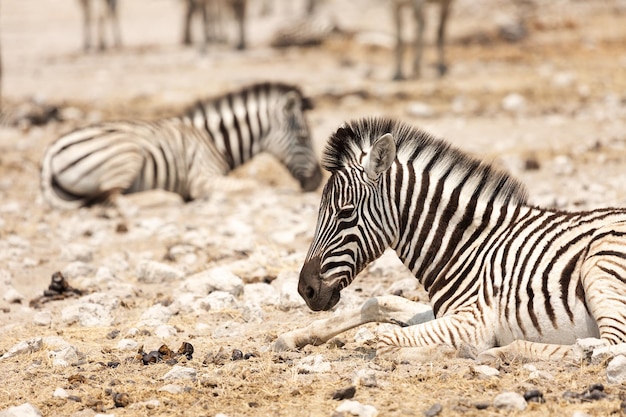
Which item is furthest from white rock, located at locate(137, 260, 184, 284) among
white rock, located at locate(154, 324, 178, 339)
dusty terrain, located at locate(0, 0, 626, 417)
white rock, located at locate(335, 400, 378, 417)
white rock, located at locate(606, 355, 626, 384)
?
white rock, located at locate(606, 355, 626, 384)

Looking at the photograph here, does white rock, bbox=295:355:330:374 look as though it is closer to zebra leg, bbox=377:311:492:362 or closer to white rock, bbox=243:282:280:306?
zebra leg, bbox=377:311:492:362

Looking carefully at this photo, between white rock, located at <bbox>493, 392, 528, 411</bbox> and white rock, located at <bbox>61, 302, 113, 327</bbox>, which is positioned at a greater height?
white rock, located at <bbox>493, 392, 528, 411</bbox>

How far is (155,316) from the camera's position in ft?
21.2

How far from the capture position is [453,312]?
5.14 meters

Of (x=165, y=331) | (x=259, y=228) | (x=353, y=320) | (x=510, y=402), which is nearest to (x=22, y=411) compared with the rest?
(x=165, y=331)

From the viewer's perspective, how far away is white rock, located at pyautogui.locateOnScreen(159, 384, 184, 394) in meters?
4.73

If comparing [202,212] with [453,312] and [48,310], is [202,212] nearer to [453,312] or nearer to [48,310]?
[48,310]

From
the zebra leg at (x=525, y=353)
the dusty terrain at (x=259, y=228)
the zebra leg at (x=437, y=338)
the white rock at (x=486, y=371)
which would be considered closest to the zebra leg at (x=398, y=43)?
the dusty terrain at (x=259, y=228)

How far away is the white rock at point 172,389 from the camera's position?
473cm

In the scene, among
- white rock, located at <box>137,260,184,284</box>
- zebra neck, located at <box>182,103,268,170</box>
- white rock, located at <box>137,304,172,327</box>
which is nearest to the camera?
white rock, located at <box>137,304,172,327</box>

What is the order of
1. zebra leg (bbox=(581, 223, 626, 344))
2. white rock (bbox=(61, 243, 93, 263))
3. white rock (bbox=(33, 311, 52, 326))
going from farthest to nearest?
white rock (bbox=(61, 243, 93, 263)) → white rock (bbox=(33, 311, 52, 326)) → zebra leg (bbox=(581, 223, 626, 344))

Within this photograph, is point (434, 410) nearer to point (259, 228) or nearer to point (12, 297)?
point (12, 297)

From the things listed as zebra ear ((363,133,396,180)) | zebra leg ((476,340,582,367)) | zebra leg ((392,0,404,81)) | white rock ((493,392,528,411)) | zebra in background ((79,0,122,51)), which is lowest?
white rock ((493,392,528,411))

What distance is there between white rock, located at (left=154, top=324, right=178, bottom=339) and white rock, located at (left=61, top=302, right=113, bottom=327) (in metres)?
0.52
